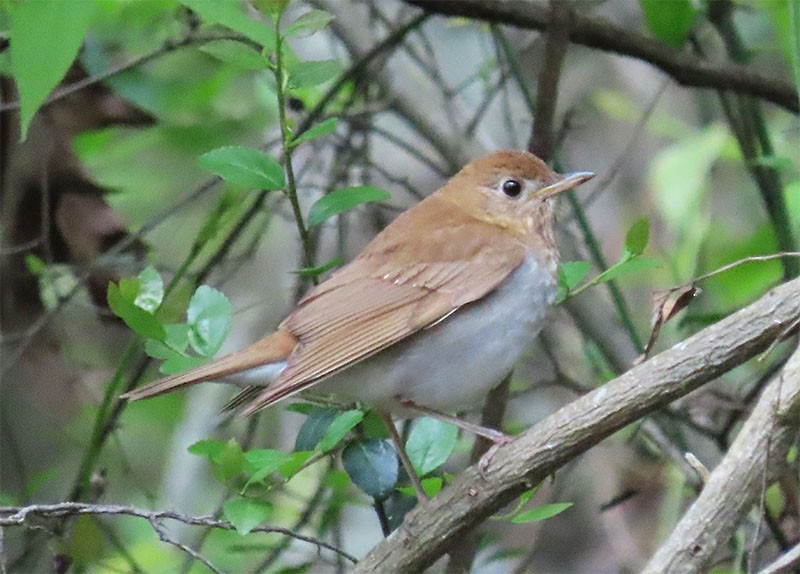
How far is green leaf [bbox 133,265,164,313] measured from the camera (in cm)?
→ 255

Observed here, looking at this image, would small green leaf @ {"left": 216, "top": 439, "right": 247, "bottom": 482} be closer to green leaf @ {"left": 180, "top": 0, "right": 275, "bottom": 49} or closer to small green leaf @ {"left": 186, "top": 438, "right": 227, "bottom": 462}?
small green leaf @ {"left": 186, "top": 438, "right": 227, "bottom": 462}

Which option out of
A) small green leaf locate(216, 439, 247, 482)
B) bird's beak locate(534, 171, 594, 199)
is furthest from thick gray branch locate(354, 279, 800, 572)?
bird's beak locate(534, 171, 594, 199)

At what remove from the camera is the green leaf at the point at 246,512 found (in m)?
2.26

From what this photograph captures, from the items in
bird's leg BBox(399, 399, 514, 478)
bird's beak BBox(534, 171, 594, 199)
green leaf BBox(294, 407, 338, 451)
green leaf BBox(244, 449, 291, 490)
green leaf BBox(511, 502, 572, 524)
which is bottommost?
green leaf BBox(511, 502, 572, 524)

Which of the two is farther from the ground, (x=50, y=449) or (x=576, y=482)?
(x=50, y=449)

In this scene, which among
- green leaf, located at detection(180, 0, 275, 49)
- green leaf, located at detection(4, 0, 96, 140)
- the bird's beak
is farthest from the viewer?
the bird's beak

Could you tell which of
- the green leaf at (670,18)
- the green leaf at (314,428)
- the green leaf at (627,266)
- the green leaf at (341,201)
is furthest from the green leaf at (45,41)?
the green leaf at (670,18)

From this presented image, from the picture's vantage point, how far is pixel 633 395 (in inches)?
80.0

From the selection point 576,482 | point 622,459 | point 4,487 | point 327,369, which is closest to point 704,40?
point 622,459

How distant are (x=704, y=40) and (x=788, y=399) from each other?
10.0ft

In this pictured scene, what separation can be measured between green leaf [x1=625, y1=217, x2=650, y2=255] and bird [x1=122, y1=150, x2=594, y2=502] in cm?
37

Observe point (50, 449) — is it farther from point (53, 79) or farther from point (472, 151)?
point (53, 79)

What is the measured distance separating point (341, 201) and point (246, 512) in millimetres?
728

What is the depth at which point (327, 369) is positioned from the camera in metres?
2.59
